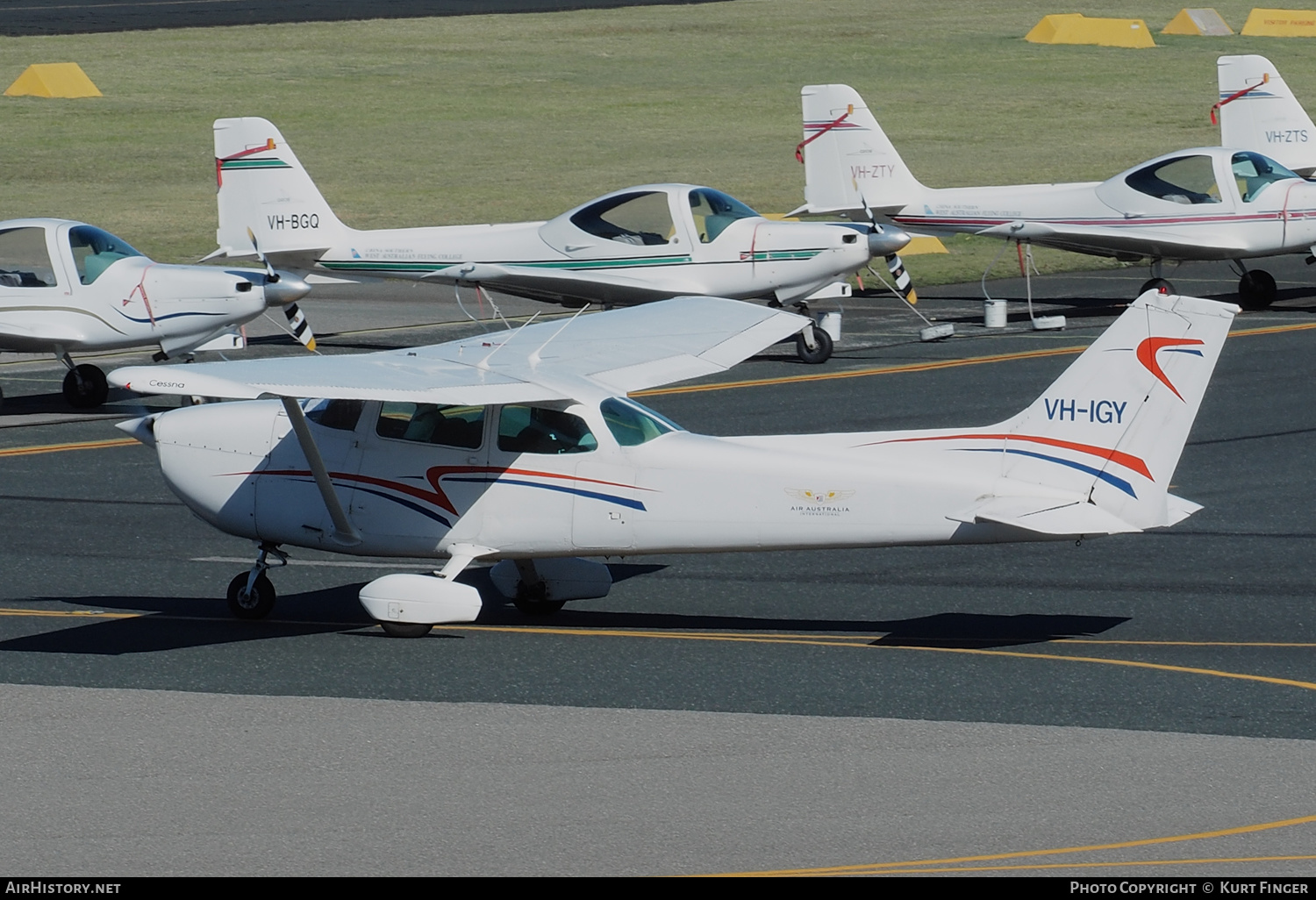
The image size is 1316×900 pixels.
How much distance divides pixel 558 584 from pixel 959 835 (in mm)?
4900

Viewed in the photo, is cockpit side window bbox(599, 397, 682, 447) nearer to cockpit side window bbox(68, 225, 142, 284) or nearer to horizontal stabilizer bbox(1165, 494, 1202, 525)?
horizontal stabilizer bbox(1165, 494, 1202, 525)

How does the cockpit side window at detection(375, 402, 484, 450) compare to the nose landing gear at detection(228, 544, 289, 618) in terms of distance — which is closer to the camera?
the cockpit side window at detection(375, 402, 484, 450)

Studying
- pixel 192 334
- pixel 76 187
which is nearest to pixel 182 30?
pixel 76 187

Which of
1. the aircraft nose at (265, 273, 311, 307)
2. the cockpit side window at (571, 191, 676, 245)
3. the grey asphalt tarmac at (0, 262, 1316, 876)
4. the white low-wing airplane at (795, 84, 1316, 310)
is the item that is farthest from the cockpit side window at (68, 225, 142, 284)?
the white low-wing airplane at (795, 84, 1316, 310)

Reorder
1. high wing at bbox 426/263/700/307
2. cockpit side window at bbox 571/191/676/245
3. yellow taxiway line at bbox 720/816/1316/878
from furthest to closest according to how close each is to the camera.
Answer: cockpit side window at bbox 571/191/676/245 < high wing at bbox 426/263/700/307 < yellow taxiway line at bbox 720/816/1316/878

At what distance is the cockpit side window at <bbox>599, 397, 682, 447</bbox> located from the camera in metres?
11.7

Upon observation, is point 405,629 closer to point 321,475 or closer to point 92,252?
point 321,475

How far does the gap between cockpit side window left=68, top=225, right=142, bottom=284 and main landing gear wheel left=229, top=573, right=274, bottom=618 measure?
8182 millimetres

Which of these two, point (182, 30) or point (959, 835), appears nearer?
point (959, 835)

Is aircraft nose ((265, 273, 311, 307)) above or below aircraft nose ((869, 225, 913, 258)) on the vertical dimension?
above

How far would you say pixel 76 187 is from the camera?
39750 millimetres

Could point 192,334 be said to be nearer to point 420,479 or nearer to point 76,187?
point 420,479

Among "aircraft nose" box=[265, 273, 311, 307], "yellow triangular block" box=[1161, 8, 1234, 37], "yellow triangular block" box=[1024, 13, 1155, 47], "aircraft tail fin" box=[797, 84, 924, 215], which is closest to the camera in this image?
"aircraft nose" box=[265, 273, 311, 307]
